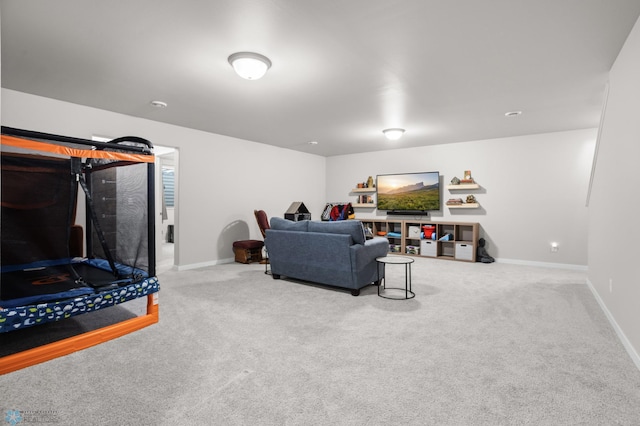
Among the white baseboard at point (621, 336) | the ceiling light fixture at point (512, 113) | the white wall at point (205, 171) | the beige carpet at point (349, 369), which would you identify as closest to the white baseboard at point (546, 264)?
the white baseboard at point (621, 336)

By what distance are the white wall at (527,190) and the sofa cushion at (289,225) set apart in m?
3.80

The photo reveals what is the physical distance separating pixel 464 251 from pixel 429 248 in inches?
26.9

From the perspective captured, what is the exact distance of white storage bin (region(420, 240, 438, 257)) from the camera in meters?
6.57

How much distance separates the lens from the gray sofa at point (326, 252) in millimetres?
3842

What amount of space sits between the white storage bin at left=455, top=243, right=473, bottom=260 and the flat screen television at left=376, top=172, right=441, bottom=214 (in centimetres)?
98

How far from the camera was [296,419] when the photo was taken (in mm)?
1653

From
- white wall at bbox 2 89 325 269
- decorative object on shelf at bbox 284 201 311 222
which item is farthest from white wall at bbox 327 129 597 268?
white wall at bbox 2 89 325 269

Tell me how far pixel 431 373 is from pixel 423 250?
4.85 m

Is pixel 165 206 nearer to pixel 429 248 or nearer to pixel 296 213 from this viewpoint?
pixel 296 213

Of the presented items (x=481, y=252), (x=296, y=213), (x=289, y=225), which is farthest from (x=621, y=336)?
(x=296, y=213)

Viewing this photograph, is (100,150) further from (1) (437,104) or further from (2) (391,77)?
(1) (437,104)

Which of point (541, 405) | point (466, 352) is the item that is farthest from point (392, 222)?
point (541, 405)

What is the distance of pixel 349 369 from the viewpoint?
2148mm

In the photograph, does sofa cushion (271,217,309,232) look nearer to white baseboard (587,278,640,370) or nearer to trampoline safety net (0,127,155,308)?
trampoline safety net (0,127,155,308)
